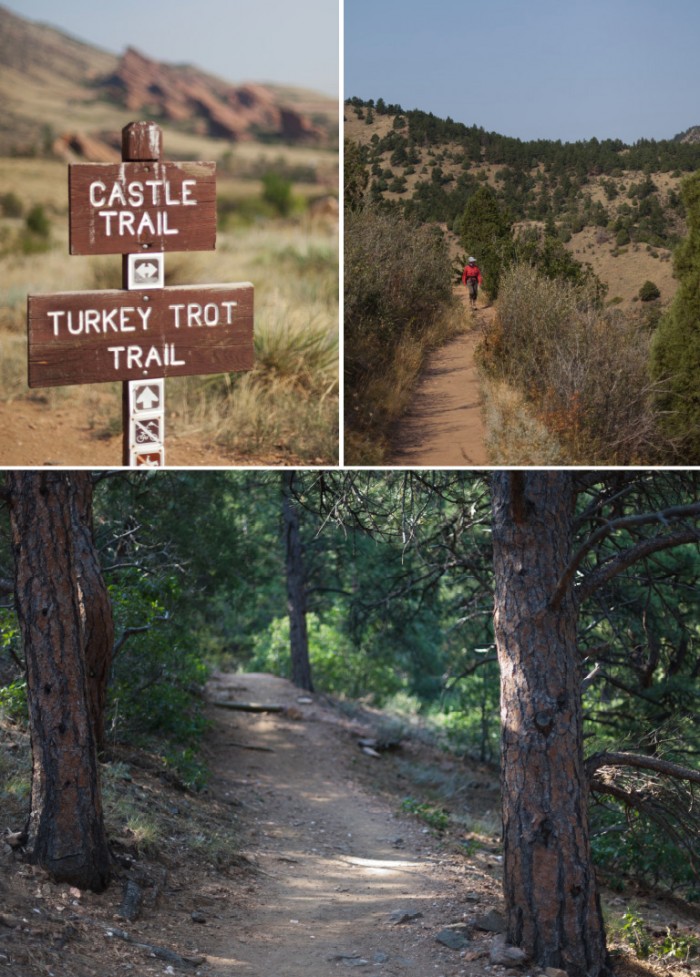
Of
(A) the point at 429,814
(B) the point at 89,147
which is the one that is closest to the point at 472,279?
(B) the point at 89,147

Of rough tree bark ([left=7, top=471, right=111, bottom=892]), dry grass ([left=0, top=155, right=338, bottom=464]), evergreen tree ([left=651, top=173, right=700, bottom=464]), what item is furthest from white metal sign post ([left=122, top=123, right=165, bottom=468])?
evergreen tree ([left=651, top=173, right=700, bottom=464])

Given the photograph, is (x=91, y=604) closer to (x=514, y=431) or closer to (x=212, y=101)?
(x=212, y=101)

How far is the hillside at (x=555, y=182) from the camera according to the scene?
183 inches

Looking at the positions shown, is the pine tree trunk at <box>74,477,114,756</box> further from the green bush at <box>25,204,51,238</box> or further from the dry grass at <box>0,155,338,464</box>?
the green bush at <box>25,204,51,238</box>

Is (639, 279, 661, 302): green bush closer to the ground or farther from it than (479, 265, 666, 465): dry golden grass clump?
farther from it

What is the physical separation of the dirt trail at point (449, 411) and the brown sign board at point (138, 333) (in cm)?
80

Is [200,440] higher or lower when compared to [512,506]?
higher

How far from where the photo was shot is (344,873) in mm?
8953

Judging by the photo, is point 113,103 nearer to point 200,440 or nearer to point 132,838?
point 200,440

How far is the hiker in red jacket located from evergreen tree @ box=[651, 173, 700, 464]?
0.81 metres

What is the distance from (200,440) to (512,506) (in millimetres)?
1864

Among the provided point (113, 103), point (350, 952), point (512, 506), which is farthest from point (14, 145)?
point (350, 952)

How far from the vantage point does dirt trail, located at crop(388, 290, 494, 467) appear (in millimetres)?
4980

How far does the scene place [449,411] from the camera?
5.02 meters
